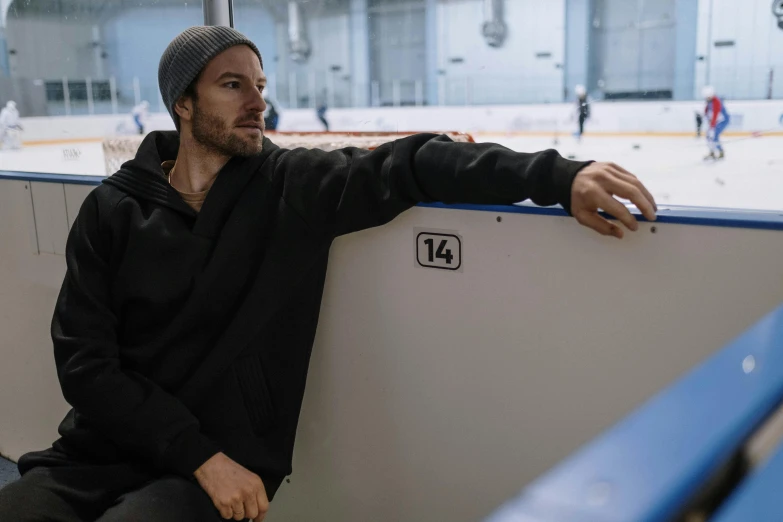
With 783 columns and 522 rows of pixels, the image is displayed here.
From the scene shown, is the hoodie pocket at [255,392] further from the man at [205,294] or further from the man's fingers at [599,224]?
the man's fingers at [599,224]

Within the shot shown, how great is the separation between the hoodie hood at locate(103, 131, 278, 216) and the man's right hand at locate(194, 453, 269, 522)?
369 millimetres

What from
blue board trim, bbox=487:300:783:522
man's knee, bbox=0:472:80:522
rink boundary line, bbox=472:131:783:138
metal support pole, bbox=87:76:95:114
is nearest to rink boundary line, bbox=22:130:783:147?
rink boundary line, bbox=472:131:783:138

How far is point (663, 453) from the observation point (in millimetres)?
288

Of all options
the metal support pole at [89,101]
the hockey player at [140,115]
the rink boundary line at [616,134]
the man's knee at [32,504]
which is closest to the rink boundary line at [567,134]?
the rink boundary line at [616,134]

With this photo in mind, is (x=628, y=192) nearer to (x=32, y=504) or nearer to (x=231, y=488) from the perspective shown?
(x=231, y=488)

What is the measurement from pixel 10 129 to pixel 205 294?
8.97 m

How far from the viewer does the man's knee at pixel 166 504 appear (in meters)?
0.93

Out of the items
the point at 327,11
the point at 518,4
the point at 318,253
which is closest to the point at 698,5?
the point at 518,4

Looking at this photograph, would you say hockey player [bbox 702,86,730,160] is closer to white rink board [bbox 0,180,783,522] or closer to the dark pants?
white rink board [bbox 0,180,783,522]

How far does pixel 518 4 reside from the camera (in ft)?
32.4

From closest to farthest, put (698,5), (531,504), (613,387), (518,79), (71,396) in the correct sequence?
(531,504) < (613,387) < (71,396) < (698,5) < (518,79)

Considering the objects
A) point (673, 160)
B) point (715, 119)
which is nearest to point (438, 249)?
point (673, 160)

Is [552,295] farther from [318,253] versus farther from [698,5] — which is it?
[698,5]

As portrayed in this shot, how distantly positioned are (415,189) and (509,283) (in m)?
0.18
